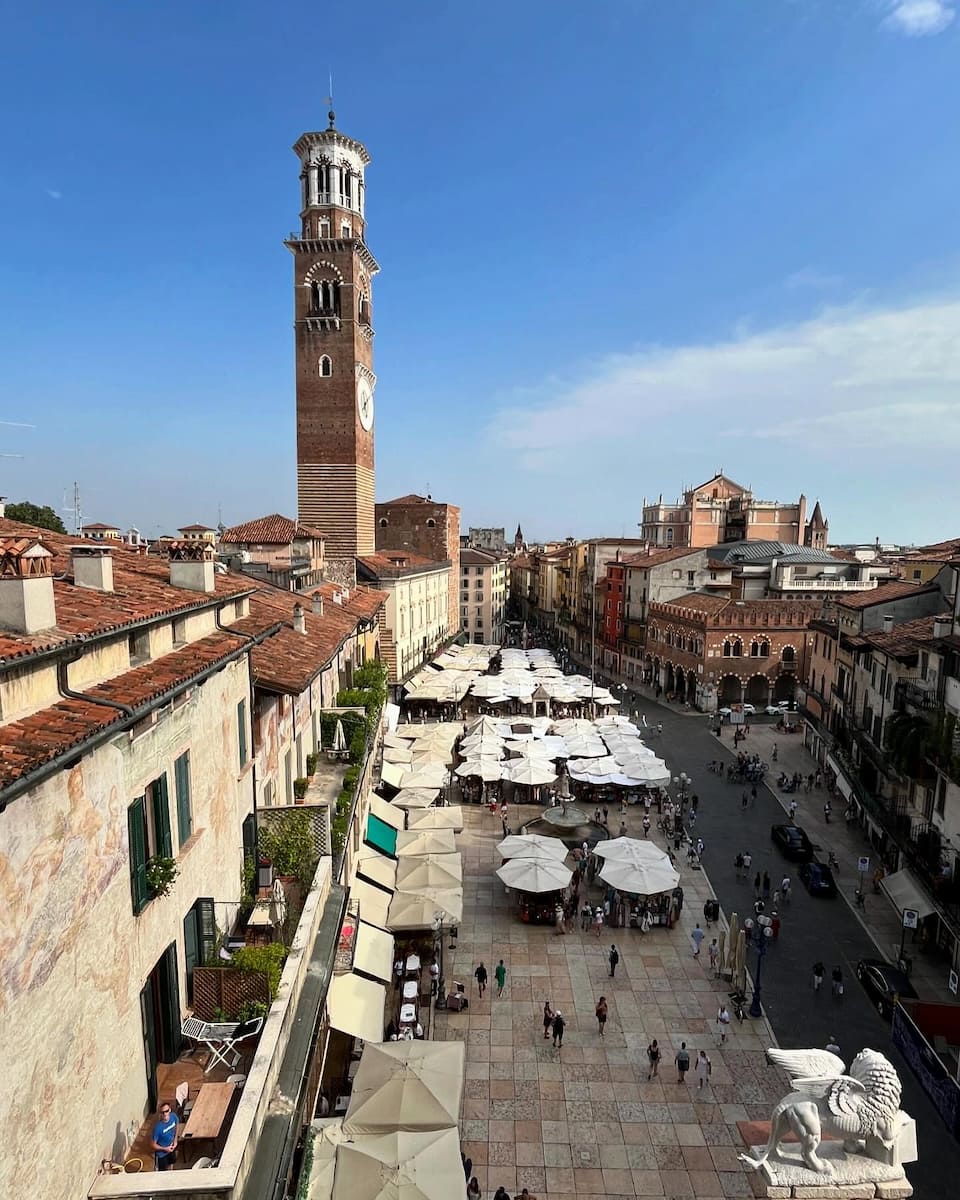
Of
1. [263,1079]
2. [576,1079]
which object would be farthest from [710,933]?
[263,1079]

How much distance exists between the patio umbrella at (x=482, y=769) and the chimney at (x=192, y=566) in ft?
82.8

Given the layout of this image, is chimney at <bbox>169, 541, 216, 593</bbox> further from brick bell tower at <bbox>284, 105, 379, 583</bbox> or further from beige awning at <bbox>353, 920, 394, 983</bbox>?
brick bell tower at <bbox>284, 105, 379, 583</bbox>

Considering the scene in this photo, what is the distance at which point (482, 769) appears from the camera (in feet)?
117

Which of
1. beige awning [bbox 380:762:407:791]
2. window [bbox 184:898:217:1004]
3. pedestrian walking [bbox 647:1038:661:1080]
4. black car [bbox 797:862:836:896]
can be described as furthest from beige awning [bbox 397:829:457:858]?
window [bbox 184:898:217:1004]

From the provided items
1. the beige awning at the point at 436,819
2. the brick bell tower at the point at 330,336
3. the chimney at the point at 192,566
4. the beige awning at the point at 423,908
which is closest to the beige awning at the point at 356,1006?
the beige awning at the point at 423,908

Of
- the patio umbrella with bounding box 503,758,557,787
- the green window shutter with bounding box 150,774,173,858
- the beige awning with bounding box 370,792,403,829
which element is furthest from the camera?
the patio umbrella with bounding box 503,758,557,787

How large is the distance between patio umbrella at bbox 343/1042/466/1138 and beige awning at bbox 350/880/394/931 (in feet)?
15.7

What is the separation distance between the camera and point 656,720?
53.6 m

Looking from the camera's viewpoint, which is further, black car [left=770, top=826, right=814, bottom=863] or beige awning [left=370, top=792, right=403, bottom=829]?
black car [left=770, top=826, right=814, bottom=863]

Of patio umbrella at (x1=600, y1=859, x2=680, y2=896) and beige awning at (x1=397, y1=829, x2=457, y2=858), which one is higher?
beige awning at (x1=397, y1=829, x2=457, y2=858)

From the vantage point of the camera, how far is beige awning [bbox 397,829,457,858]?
25.5 metres

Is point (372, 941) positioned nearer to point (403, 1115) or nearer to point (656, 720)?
point (403, 1115)

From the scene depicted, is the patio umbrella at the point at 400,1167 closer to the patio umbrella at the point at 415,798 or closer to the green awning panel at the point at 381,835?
the green awning panel at the point at 381,835

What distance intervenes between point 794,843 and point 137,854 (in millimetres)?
28943
